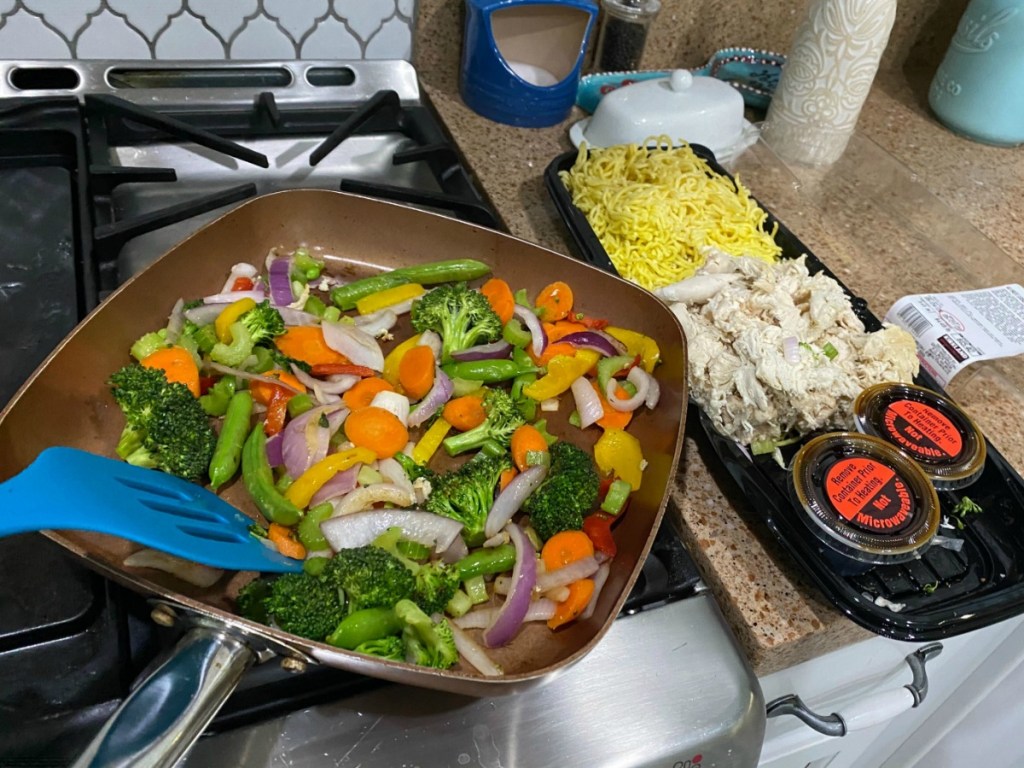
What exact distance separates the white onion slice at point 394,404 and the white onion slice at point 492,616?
24 centimetres

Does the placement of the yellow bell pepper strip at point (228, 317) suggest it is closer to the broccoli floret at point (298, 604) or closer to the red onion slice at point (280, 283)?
the red onion slice at point (280, 283)

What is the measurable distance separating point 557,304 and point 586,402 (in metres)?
0.16

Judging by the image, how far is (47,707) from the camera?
25.6 inches

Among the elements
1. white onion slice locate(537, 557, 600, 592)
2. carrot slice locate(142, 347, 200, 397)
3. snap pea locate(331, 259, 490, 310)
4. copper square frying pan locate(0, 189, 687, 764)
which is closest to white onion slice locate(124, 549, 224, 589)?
copper square frying pan locate(0, 189, 687, 764)

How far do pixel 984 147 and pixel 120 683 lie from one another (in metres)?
1.92

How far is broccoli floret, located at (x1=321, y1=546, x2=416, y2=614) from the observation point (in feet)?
2.29

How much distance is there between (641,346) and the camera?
0.98m

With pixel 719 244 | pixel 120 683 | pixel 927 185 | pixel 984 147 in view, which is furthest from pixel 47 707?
pixel 984 147

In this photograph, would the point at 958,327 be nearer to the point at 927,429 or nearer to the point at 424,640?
the point at 927,429

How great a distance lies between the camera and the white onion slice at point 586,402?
3.07ft

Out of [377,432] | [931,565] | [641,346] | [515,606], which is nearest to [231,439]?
[377,432]

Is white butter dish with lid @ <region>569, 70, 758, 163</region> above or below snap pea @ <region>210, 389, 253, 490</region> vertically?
above

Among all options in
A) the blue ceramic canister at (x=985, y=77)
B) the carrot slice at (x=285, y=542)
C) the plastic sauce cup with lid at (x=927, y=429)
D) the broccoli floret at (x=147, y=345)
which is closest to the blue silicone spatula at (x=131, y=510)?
the carrot slice at (x=285, y=542)

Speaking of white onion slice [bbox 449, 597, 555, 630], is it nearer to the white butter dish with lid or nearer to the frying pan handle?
the frying pan handle
